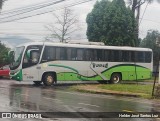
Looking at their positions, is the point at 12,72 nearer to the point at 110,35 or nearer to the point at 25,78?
the point at 25,78

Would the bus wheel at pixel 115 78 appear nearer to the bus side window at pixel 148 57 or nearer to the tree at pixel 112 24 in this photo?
the bus side window at pixel 148 57

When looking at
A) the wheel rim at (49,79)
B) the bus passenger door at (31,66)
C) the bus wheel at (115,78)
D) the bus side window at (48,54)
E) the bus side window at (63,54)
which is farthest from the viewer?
the bus wheel at (115,78)

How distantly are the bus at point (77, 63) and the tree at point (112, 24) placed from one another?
8193mm

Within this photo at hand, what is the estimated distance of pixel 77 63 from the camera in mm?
30406

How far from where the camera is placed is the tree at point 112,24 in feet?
137

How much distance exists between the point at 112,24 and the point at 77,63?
12.8m

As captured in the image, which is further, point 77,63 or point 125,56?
point 125,56

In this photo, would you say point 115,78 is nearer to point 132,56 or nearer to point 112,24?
point 132,56

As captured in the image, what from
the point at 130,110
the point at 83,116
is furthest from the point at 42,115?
the point at 130,110

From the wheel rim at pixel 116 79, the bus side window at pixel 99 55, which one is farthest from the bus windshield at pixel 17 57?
the wheel rim at pixel 116 79

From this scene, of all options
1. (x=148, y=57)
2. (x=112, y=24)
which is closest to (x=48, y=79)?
(x=148, y=57)

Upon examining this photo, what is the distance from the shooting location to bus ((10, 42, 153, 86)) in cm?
2836

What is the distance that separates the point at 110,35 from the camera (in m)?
41.9

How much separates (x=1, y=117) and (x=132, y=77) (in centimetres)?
2242
